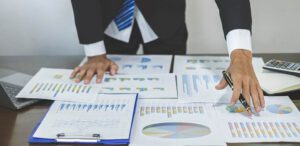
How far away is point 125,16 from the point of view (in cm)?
140

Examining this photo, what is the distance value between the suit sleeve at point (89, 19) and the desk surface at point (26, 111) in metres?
0.12

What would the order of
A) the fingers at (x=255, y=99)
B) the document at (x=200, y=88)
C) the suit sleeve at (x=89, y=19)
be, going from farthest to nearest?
the suit sleeve at (x=89, y=19)
the document at (x=200, y=88)
the fingers at (x=255, y=99)

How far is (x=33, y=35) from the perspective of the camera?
1.88 m

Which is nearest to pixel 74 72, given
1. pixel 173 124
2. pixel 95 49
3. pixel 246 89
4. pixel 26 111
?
pixel 95 49

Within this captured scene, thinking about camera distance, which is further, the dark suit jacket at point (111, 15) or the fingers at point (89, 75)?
the dark suit jacket at point (111, 15)

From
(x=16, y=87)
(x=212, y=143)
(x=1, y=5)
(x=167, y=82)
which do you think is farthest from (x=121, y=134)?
(x=1, y=5)

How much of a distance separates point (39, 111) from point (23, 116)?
1.8 inches

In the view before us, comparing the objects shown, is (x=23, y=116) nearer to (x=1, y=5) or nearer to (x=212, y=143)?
(x=212, y=143)

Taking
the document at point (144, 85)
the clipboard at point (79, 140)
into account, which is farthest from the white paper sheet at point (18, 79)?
the clipboard at point (79, 140)

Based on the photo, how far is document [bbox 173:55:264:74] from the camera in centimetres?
125

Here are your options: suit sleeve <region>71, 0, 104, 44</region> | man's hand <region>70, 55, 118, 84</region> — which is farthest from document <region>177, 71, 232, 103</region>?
suit sleeve <region>71, 0, 104, 44</region>

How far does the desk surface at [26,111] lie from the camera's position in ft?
2.88

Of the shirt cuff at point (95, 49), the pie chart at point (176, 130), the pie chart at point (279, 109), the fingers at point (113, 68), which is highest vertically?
the shirt cuff at point (95, 49)

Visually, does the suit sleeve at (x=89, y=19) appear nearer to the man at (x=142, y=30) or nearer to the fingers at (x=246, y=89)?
the man at (x=142, y=30)
